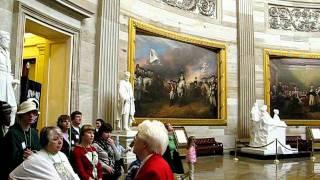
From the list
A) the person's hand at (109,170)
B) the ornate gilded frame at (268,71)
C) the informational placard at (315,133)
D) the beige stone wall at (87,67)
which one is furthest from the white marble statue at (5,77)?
the informational placard at (315,133)

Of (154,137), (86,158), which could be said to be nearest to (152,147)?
(154,137)

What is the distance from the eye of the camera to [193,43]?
52.9 ft

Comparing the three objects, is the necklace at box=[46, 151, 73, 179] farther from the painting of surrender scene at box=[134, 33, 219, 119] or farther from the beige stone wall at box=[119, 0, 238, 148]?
the painting of surrender scene at box=[134, 33, 219, 119]

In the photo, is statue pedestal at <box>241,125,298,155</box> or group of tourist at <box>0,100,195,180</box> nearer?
group of tourist at <box>0,100,195,180</box>

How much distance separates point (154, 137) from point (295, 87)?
58.8 ft

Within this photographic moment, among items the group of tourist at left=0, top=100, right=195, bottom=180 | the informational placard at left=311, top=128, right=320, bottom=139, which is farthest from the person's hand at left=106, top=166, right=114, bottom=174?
the informational placard at left=311, top=128, right=320, bottom=139

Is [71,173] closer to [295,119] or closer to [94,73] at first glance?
[94,73]

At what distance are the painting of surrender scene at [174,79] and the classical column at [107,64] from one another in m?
1.80

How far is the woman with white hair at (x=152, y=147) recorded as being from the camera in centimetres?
236

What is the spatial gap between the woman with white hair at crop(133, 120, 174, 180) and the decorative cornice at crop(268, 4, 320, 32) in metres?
17.9

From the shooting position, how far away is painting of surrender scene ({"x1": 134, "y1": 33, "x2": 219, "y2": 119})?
13914 millimetres

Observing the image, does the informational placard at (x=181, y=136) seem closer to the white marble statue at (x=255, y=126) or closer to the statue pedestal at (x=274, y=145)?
the statue pedestal at (x=274, y=145)

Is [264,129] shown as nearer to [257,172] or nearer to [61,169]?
[257,172]

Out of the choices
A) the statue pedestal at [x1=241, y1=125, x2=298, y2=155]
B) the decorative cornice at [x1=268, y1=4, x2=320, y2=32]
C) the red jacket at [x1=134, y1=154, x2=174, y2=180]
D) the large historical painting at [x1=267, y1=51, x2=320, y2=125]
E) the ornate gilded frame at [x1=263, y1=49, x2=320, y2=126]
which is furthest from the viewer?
the decorative cornice at [x1=268, y1=4, x2=320, y2=32]
